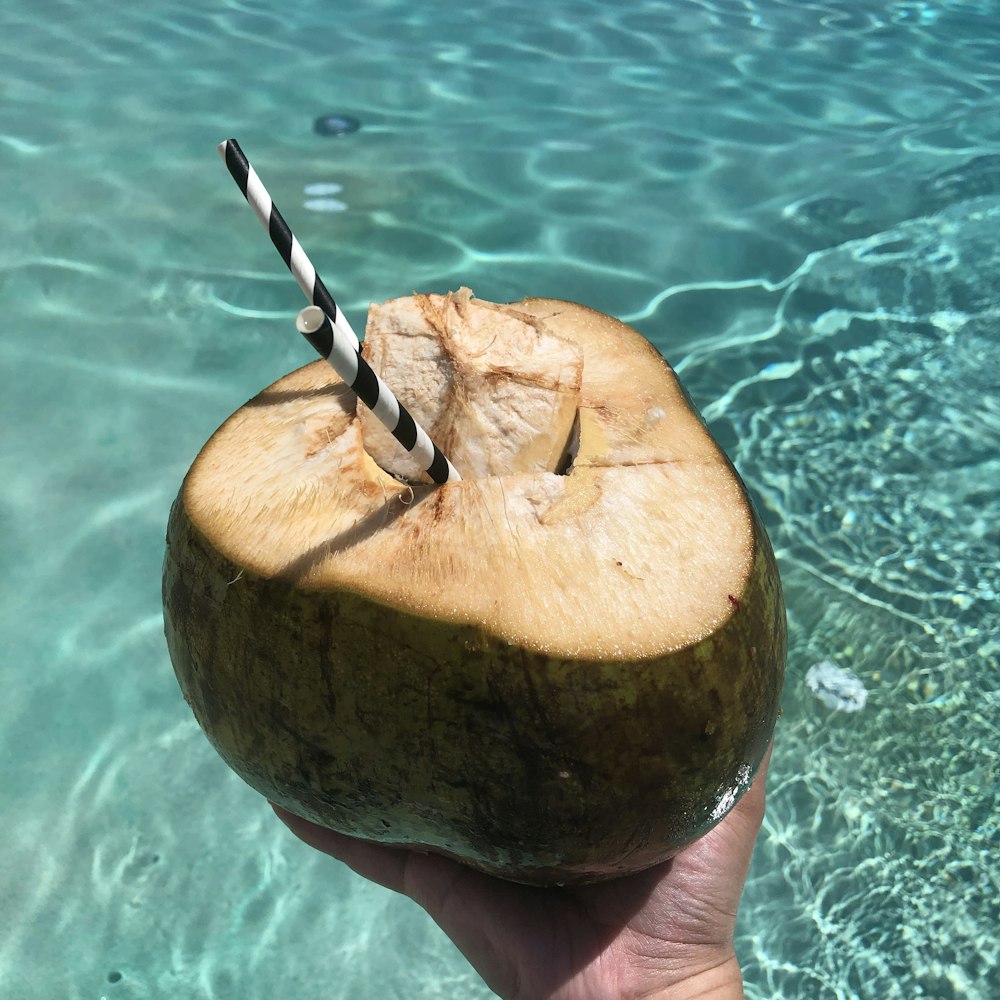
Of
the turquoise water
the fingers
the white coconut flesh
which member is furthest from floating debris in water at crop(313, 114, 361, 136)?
the fingers

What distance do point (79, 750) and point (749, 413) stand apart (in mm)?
2974

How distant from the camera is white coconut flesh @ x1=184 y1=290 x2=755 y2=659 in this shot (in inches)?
58.9

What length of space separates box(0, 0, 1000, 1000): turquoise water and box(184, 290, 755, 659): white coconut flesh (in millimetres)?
1896

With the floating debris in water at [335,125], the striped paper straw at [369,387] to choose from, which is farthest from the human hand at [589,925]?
the floating debris in water at [335,125]

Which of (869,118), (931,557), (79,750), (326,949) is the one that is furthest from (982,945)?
(869,118)

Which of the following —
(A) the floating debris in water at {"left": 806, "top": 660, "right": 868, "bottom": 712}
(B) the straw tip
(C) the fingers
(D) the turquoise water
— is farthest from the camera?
(A) the floating debris in water at {"left": 806, "top": 660, "right": 868, "bottom": 712}

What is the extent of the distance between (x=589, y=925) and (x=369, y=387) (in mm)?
1335

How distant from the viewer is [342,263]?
5.05 metres

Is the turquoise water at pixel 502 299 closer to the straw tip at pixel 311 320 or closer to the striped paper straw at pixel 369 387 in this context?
the striped paper straw at pixel 369 387

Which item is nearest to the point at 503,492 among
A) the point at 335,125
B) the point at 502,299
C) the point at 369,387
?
the point at 369,387

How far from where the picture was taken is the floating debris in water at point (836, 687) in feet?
11.4

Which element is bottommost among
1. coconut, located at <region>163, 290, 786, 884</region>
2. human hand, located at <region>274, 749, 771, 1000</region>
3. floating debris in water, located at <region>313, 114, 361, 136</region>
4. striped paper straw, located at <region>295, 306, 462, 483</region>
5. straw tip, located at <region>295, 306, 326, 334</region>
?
human hand, located at <region>274, 749, 771, 1000</region>

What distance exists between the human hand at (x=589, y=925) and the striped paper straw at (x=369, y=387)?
0.95 meters

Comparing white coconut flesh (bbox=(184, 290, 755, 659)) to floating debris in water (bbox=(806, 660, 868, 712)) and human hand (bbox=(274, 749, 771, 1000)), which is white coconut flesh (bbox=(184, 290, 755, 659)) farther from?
floating debris in water (bbox=(806, 660, 868, 712))
